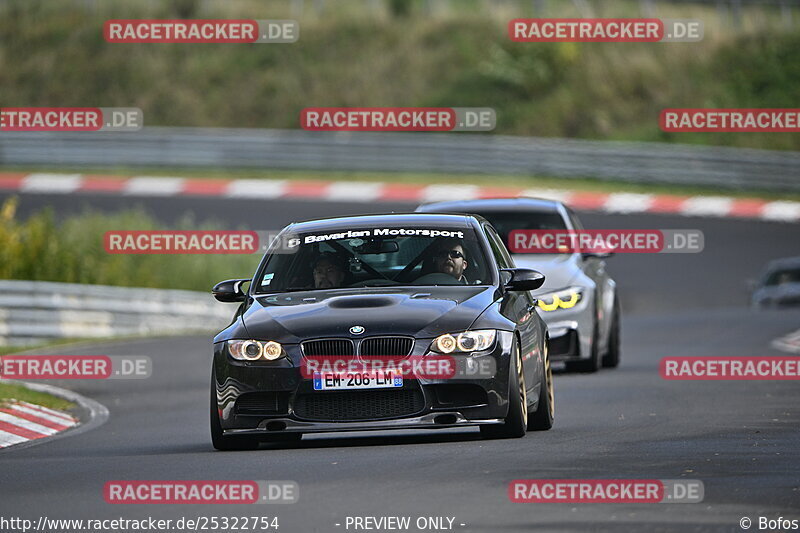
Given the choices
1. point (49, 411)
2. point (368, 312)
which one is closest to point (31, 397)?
point (49, 411)

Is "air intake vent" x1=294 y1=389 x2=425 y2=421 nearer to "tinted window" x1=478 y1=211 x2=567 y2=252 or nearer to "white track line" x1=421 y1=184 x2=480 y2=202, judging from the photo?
"tinted window" x1=478 y1=211 x2=567 y2=252

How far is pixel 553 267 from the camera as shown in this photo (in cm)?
1731

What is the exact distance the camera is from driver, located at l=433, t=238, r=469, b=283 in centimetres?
1190

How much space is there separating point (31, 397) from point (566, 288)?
493cm

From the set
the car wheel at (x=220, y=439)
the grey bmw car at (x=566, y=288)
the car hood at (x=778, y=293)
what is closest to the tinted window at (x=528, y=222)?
the grey bmw car at (x=566, y=288)

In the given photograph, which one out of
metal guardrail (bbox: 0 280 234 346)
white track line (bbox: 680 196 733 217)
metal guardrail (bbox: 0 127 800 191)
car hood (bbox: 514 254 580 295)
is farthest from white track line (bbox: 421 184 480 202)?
car hood (bbox: 514 254 580 295)

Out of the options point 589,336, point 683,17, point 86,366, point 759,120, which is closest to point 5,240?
point 86,366

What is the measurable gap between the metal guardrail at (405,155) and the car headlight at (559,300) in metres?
23.2

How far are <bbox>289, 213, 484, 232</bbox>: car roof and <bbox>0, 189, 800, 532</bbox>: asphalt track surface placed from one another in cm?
138

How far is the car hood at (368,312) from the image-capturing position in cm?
1078

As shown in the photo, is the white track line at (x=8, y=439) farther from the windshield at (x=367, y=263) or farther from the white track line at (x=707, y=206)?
the white track line at (x=707, y=206)

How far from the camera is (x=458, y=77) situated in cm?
5109

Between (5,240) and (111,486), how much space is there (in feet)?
59.5

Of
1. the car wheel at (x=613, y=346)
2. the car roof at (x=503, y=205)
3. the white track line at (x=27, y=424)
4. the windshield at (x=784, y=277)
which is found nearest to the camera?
the white track line at (x=27, y=424)
